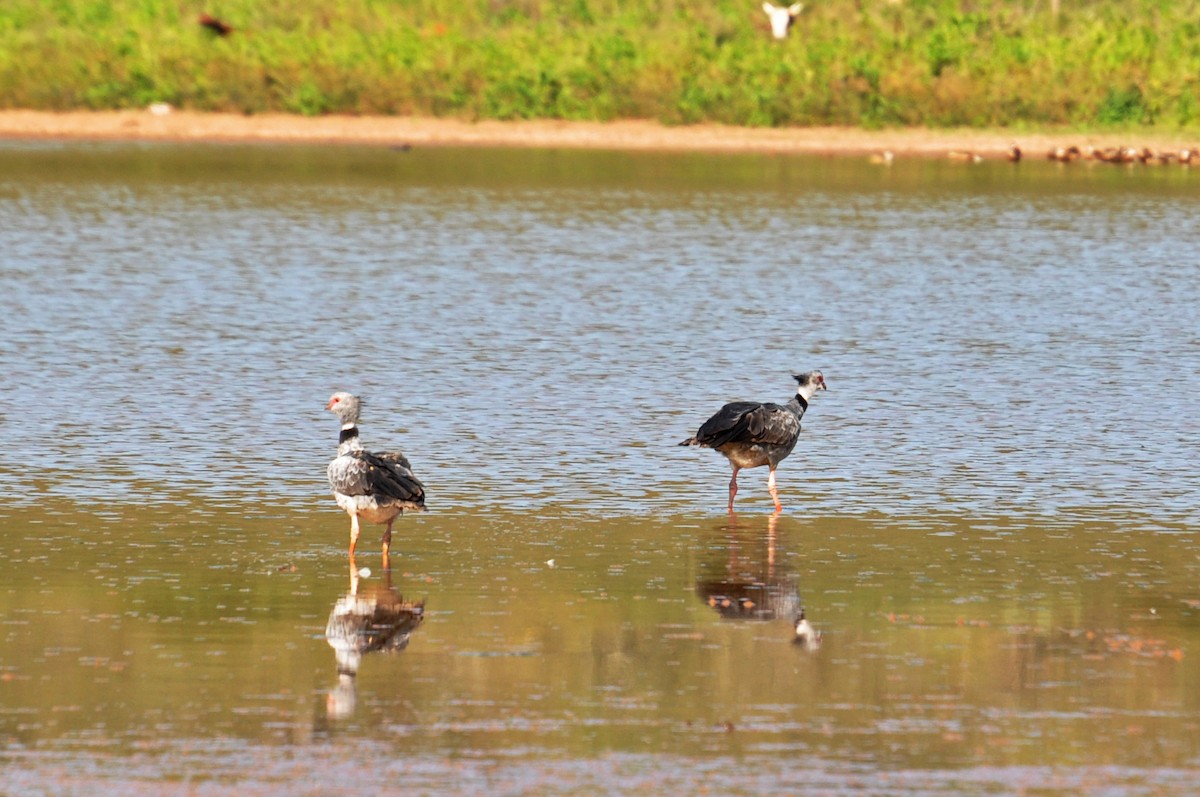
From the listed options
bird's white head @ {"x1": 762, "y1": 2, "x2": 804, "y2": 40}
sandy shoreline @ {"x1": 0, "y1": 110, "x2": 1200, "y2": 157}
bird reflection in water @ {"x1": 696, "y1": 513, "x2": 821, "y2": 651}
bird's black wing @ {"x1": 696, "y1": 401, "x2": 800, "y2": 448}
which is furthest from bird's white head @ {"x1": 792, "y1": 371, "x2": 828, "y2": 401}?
bird's white head @ {"x1": 762, "y1": 2, "x2": 804, "y2": 40}

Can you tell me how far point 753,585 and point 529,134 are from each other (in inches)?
1844

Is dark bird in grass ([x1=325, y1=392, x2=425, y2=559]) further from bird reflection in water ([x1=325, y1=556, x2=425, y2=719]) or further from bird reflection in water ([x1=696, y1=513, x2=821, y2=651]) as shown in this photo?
bird reflection in water ([x1=696, y1=513, x2=821, y2=651])

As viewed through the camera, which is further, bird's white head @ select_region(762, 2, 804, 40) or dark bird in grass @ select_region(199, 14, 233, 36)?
dark bird in grass @ select_region(199, 14, 233, 36)

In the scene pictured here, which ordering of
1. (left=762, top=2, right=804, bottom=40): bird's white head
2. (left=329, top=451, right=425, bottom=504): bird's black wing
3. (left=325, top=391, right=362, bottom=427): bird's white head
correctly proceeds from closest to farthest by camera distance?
1. (left=329, top=451, right=425, bottom=504): bird's black wing
2. (left=325, top=391, right=362, bottom=427): bird's white head
3. (left=762, top=2, right=804, bottom=40): bird's white head

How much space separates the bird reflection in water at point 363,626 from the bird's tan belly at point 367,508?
1.29ft

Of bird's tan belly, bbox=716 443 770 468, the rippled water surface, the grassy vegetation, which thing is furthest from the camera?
the grassy vegetation

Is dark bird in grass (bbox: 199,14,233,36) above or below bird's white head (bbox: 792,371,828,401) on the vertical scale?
below

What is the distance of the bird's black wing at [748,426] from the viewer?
591 inches

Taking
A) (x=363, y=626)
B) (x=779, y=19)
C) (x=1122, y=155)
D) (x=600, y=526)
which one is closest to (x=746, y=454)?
(x=600, y=526)

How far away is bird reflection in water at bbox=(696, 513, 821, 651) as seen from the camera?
39.5ft

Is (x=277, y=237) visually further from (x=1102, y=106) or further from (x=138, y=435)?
(x=1102, y=106)

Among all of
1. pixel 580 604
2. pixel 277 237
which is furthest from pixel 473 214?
pixel 580 604

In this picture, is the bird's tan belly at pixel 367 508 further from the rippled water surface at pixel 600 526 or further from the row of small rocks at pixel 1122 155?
the row of small rocks at pixel 1122 155

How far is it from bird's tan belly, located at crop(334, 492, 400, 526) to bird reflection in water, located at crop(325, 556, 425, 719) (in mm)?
393
